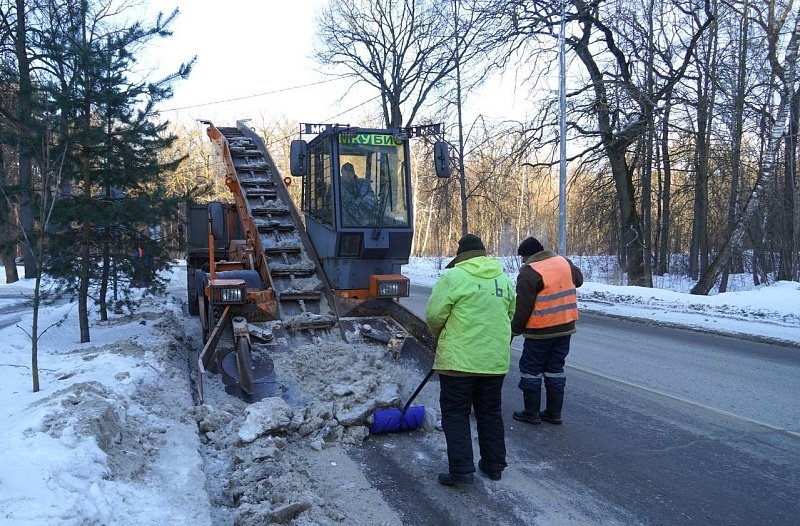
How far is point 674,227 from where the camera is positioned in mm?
33906

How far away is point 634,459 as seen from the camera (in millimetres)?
5277

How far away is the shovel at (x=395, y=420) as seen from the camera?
5.67m

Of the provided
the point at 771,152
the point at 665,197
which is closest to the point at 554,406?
the point at 771,152

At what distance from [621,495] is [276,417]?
284 cm

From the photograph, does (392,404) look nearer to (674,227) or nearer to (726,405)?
(726,405)

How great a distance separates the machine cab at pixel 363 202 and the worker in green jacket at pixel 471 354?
3.91m

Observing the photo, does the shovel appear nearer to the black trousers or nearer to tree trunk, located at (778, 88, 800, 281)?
the black trousers

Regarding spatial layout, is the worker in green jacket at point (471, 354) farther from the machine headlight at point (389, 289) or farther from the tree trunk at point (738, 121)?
the tree trunk at point (738, 121)

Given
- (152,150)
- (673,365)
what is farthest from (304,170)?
(673,365)

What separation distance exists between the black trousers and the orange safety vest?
138cm

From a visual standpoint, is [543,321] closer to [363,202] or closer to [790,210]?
[363,202]

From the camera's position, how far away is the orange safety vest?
5918 mm

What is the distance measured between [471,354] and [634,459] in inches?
73.9

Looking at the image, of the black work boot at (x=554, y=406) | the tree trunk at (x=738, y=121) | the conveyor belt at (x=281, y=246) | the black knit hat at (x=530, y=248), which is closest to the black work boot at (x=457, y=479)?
the black work boot at (x=554, y=406)
